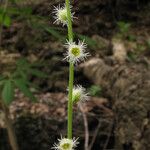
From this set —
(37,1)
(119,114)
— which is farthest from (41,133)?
(37,1)

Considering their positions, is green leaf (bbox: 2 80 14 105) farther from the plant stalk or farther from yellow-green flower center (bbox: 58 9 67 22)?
yellow-green flower center (bbox: 58 9 67 22)

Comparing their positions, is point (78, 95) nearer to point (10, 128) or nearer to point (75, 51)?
point (75, 51)

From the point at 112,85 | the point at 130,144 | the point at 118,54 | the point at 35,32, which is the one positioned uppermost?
the point at 35,32

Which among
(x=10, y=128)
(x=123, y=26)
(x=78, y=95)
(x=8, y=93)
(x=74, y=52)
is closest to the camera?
(x=74, y=52)

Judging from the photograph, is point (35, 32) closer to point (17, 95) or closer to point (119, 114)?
point (17, 95)

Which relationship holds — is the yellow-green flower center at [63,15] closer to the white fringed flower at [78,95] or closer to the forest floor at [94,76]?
the white fringed flower at [78,95]

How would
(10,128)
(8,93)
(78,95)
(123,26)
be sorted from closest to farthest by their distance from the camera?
(78,95), (8,93), (10,128), (123,26)

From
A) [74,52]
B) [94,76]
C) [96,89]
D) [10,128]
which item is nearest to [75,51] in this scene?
[74,52]

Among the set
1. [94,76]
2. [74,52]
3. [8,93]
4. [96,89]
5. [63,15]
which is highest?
[94,76]
